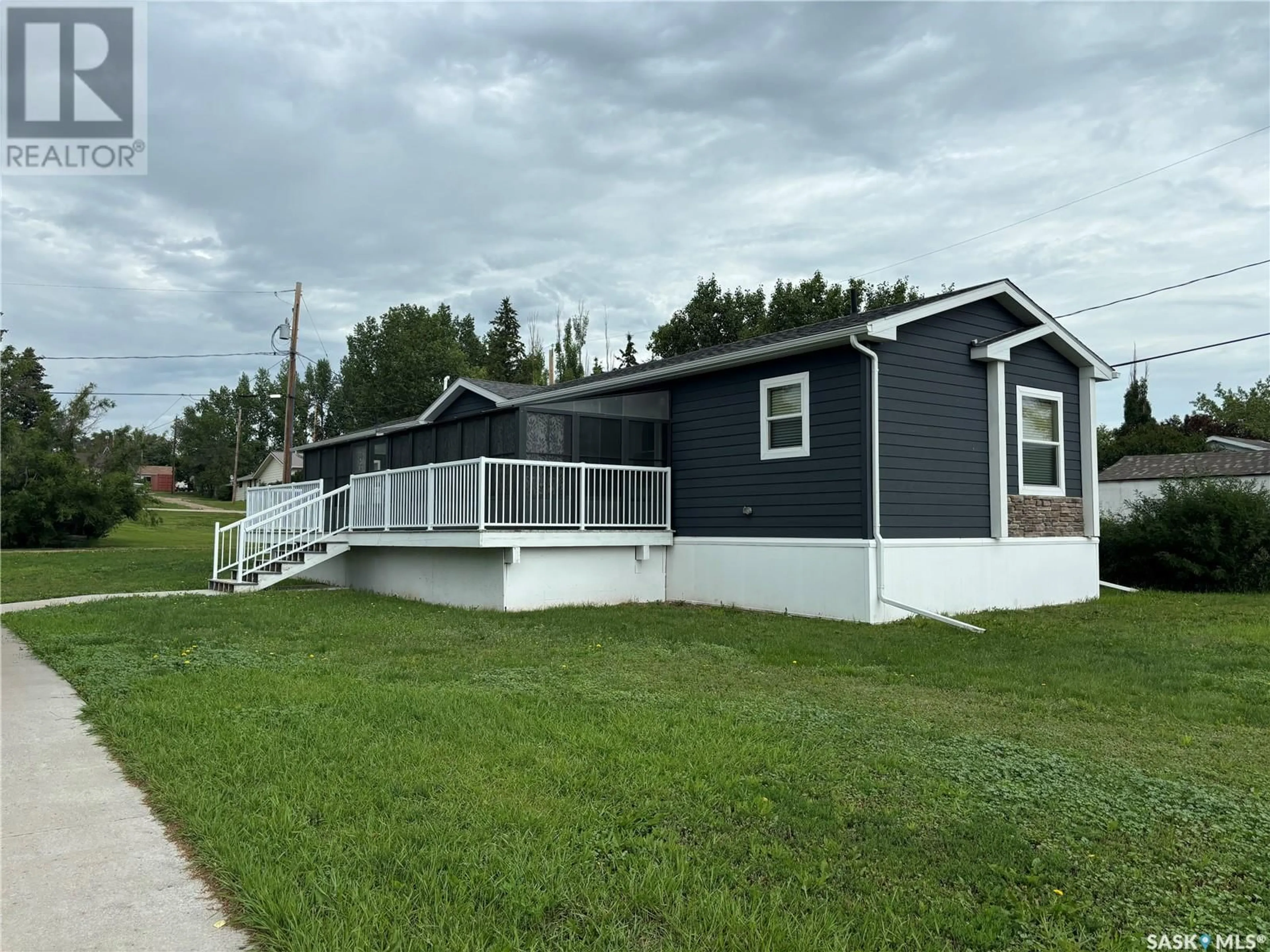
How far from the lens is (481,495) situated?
11.0 m

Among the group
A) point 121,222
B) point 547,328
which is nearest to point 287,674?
point 121,222

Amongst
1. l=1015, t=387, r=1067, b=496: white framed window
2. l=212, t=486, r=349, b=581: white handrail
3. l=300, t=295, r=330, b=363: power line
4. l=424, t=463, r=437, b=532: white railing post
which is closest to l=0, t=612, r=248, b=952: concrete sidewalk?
l=424, t=463, r=437, b=532: white railing post

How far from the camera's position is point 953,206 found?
17719 millimetres

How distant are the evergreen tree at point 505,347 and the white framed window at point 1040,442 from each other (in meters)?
38.1

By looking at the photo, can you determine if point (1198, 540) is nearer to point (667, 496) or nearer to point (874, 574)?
point (874, 574)

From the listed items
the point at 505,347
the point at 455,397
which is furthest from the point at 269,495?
the point at 505,347

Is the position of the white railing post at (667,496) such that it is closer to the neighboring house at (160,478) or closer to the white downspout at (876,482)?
the white downspout at (876,482)

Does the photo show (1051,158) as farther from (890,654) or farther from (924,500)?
(890,654)

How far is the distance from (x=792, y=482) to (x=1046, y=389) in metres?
4.67

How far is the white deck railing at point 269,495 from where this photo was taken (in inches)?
671

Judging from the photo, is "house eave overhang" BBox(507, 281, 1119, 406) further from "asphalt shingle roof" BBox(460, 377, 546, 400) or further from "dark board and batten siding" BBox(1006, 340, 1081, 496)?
"asphalt shingle roof" BBox(460, 377, 546, 400)

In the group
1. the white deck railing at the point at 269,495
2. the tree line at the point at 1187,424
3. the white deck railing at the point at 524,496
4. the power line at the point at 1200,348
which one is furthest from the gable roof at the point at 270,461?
the power line at the point at 1200,348

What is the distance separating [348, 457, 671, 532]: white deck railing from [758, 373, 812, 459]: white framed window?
78.3 inches

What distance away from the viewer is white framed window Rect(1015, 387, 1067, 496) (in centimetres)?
1241
